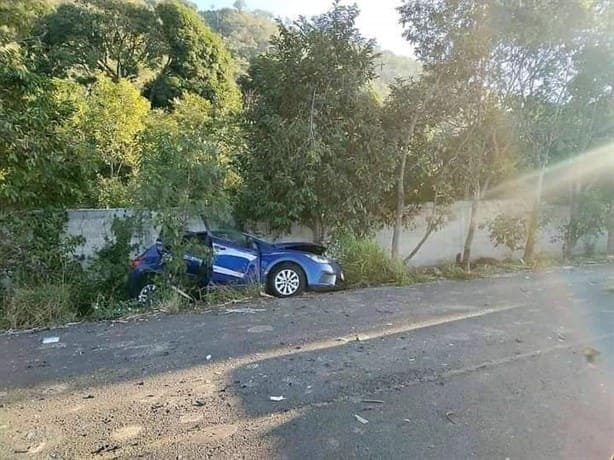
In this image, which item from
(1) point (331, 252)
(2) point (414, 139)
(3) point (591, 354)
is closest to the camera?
(3) point (591, 354)

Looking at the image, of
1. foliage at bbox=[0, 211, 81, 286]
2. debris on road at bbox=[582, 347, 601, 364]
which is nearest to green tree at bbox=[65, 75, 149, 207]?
foliage at bbox=[0, 211, 81, 286]

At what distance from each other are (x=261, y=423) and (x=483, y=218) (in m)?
10.1

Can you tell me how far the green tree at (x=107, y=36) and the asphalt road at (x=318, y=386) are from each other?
1885cm

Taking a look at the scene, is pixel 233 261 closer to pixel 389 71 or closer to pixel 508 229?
pixel 389 71

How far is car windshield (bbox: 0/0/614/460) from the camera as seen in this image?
10.0 ft

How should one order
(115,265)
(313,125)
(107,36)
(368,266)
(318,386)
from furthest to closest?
(107,36) → (368,266) → (313,125) → (115,265) → (318,386)

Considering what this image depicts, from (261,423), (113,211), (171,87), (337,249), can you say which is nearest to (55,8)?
(171,87)

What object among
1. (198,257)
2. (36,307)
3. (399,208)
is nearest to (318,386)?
(198,257)

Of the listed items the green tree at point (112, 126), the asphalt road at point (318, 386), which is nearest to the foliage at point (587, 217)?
the asphalt road at point (318, 386)

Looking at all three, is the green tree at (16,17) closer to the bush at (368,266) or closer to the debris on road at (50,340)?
the debris on road at (50,340)

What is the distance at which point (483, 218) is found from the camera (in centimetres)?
1176

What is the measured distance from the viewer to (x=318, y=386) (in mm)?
3557

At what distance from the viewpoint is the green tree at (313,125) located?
8070mm

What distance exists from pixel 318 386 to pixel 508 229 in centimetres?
905
